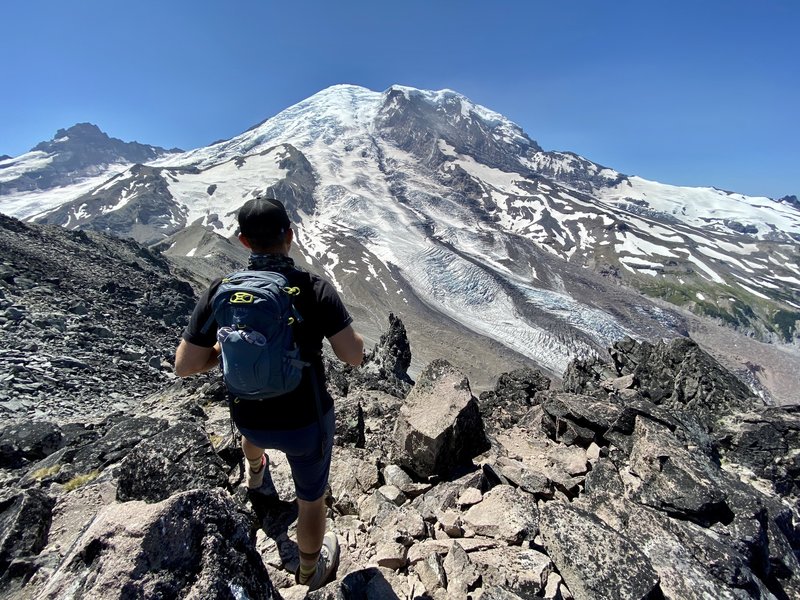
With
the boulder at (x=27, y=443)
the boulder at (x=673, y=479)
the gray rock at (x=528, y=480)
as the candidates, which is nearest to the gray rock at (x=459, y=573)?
the gray rock at (x=528, y=480)

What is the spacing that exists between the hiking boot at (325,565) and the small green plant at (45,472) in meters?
5.57

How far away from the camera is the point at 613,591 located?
427cm

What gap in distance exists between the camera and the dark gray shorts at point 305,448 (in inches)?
146

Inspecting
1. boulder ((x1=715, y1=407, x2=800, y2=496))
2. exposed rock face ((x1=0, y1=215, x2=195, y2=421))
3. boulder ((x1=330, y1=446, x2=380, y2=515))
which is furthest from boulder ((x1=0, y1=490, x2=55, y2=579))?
exposed rock face ((x1=0, y1=215, x2=195, y2=421))

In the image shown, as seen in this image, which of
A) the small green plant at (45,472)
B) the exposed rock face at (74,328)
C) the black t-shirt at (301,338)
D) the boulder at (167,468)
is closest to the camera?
the black t-shirt at (301,338)

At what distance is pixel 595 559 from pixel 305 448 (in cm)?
330

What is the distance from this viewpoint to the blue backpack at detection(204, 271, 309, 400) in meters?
3.29

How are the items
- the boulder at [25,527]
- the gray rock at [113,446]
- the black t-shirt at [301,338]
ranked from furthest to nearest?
1. the gray rock at [113,446]
2. the boulder at [25,527]
3. the black t-shirt at [301,338]

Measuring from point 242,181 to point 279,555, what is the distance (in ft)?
541

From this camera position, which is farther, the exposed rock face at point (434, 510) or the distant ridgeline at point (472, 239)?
the distant ridgeline at point (472, 239)

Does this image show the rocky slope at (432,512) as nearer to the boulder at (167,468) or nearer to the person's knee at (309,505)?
the boulder at (167,468)

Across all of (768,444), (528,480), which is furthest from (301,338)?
(768,444)

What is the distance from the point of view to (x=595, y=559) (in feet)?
14.8

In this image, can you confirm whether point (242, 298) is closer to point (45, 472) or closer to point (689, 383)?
point (45, 472)
